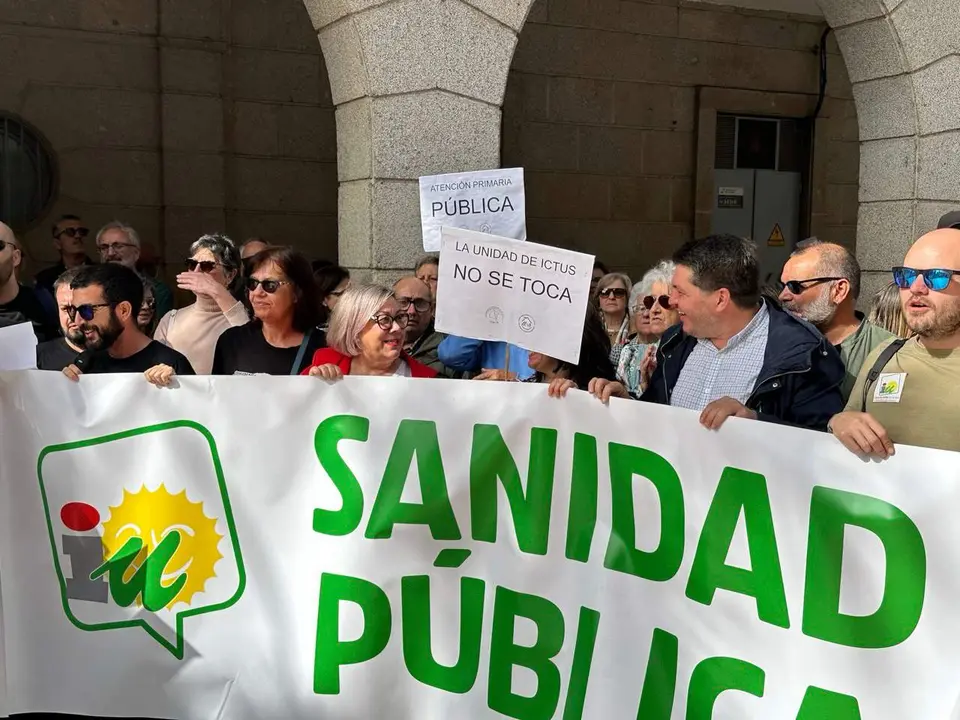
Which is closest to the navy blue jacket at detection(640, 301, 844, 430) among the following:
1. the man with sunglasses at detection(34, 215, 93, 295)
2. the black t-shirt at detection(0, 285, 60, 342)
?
the black t-shirt at detection(0, 285, 60, 342)

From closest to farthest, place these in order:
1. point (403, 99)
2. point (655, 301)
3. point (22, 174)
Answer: point (655, 301) → point (403, 99) → point (22, 174)

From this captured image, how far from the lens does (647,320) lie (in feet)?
16.1

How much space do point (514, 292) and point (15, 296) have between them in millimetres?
2534

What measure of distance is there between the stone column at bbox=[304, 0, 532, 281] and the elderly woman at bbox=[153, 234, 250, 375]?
102 centimetres

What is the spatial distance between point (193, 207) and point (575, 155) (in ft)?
12.0

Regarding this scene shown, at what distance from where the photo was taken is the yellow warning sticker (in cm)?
1072

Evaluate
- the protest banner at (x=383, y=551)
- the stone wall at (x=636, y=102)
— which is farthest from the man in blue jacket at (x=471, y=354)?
→ the stone wall at (x=636, y=102)

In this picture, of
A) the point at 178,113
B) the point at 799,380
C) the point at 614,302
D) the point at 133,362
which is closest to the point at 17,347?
the point at 133,362

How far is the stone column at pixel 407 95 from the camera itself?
5.29 m

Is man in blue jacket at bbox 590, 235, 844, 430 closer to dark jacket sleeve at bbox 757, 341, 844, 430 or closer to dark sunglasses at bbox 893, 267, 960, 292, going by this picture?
dark jacket sleeve at bbox 757, 341, 844, 430

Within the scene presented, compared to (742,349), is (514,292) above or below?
above

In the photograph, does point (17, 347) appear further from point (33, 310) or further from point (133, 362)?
point (33, 310)

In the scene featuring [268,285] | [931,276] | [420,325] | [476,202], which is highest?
[476,202]

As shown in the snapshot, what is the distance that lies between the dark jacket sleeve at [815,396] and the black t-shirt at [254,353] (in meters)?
1.79
